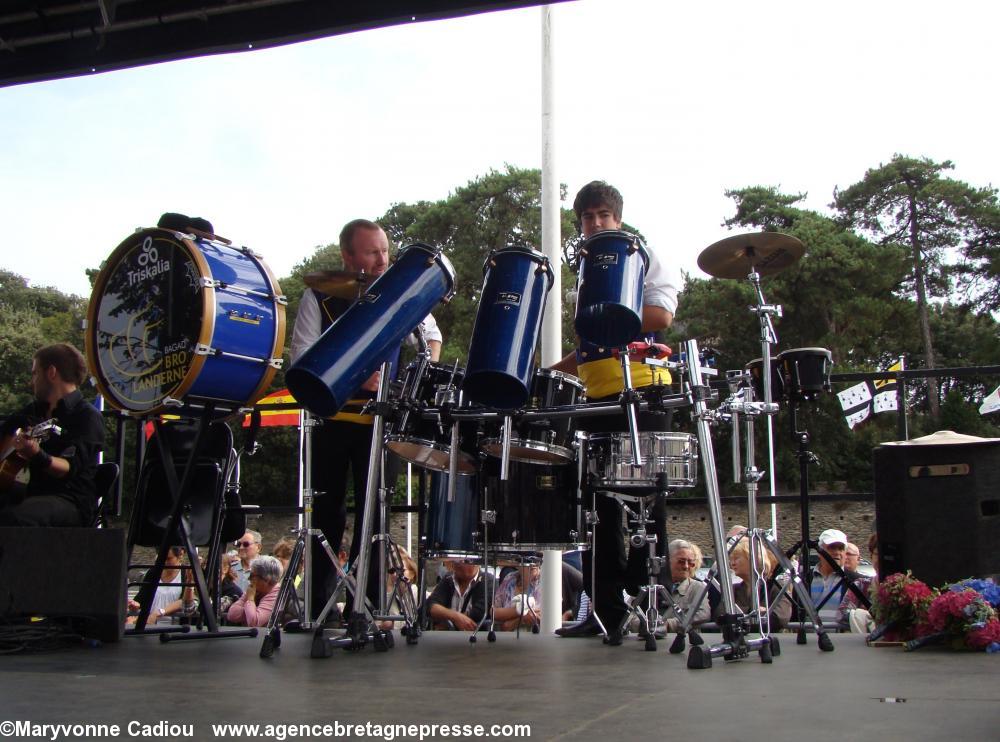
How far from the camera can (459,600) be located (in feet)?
22.2

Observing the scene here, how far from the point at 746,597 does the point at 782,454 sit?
24.8 metres

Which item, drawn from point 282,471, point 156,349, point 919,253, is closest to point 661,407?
point 156,349

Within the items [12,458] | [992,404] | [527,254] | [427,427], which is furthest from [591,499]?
[992,404]

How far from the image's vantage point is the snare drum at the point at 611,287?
357cm

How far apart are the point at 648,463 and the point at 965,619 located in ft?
4.32

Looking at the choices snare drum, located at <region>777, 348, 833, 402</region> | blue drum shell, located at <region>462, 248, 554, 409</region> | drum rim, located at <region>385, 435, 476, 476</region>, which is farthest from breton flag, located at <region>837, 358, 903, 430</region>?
blue drum shell, located at <region>462, 248, 554, 409</region>

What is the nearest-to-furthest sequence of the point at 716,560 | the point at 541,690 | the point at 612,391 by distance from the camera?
the point at 541,690, the point at 716,560, the point at 612,391

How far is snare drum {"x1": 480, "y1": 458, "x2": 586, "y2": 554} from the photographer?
4520mm

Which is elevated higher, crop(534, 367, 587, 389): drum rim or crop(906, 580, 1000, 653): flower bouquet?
crop(534, 367, 587, 389): drum rim

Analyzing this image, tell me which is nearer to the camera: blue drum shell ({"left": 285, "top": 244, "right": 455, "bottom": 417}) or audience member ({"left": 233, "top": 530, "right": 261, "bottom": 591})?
blue drum shell ({"left": 285, "top": 244, "right": 455, "bottom": 417})

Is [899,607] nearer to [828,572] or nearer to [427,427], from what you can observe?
[427,427]

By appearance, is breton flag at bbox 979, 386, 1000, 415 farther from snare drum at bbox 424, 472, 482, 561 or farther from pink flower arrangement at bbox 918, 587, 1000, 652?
snare drum at bbox 424, 472, 482, 561

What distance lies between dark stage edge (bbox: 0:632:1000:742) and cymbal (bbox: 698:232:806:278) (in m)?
1.74

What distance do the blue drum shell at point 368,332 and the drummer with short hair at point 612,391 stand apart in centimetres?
→ 72
